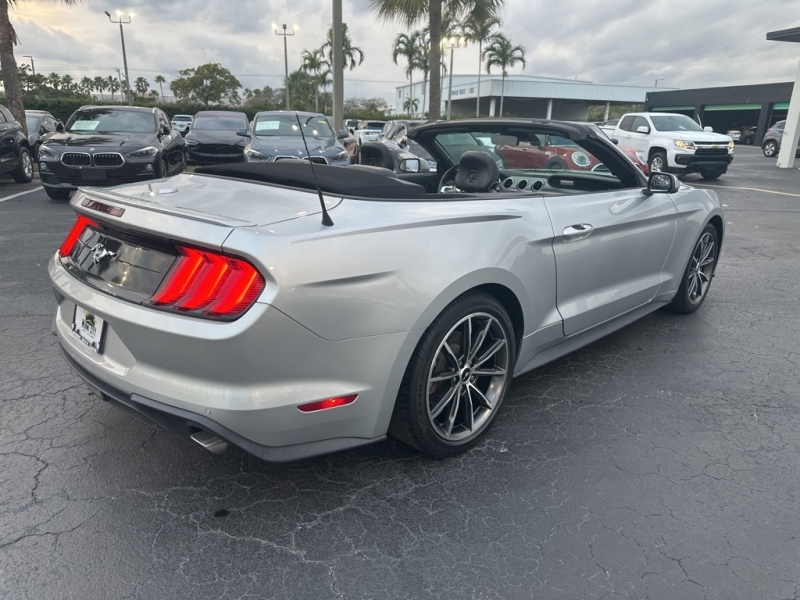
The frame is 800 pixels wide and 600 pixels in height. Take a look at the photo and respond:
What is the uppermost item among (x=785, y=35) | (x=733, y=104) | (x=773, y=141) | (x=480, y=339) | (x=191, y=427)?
(x=785, y=35)

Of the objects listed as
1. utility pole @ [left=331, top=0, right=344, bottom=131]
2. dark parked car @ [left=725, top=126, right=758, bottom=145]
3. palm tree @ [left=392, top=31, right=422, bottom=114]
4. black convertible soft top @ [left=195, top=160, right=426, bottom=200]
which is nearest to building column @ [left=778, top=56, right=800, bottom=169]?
utility pole @ [left=331, top=0, right=344, bottom=131]

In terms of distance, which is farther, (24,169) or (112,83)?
(112,83)

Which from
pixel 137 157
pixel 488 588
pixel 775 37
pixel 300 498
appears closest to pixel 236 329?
pixel 300 498

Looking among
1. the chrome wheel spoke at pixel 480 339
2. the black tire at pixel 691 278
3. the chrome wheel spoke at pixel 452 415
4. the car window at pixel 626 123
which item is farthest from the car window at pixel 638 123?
the chrome wheel spoke at pixel 452 415

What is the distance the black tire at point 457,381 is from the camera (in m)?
2.43

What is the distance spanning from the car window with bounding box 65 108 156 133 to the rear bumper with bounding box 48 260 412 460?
965 cm

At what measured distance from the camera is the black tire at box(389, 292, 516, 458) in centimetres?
243

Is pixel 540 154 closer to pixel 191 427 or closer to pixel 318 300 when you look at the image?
pixel 318 300

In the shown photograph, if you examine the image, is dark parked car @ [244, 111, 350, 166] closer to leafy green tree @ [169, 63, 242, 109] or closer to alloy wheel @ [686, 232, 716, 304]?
alloy wheel @ [686, 232, 716, 304]

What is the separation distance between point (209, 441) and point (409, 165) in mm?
2967

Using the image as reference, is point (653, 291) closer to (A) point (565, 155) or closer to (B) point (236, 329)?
(A) point (565, 155)

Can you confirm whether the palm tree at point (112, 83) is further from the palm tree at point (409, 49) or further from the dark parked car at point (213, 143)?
the dark parked car at point (213, 143)

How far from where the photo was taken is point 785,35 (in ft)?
65.5

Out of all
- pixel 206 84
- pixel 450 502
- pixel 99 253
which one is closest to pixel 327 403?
pixel 450 502
